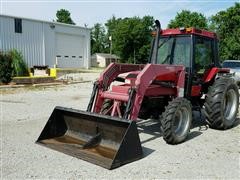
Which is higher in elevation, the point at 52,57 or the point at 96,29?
the point at 96,29

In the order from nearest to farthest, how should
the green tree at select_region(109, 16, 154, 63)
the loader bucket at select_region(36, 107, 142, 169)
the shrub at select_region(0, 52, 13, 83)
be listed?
the loader bucket at select_region(36, 107, 142, 169)
the shrub at select_region(0, 52, 13, 83)
the green tree at select_region(109, 16, 154, 63)

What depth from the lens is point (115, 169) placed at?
16.1 feet

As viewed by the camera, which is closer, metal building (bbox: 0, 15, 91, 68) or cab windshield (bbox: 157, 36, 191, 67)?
cab windshield (bbox: 157, 36, 191, 67)

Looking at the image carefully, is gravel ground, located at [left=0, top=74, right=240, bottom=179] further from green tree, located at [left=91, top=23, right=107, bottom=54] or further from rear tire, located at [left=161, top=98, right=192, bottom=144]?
green tree, located at [left=91, top=23, right=107, bottom=54]

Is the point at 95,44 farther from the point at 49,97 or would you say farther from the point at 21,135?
the point at 21,135

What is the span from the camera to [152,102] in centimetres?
689

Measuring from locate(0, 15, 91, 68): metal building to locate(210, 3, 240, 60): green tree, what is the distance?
13.6 m

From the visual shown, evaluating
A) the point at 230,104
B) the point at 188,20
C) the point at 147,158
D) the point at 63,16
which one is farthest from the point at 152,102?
the point at 63,16

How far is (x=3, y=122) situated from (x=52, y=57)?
2265cm

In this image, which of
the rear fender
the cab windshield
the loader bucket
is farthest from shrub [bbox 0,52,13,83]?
the rear fender

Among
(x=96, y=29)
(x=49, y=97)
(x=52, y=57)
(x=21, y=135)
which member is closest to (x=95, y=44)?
(x=96, y=29)

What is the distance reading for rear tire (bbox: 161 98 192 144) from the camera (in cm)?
600

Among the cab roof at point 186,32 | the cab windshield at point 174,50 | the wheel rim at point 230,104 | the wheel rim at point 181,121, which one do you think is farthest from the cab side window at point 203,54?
the wheel rim at point 181,121

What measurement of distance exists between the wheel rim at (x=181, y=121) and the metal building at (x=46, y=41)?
22.2 metres
